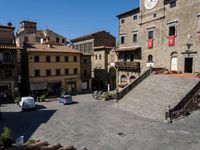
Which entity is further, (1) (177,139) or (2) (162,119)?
(2) (162,119)

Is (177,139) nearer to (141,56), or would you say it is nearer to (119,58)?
(141,56)

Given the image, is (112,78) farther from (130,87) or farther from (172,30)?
(172,30)

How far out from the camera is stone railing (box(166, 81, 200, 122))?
15.3 m

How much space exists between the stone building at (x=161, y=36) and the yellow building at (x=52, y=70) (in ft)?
30.7

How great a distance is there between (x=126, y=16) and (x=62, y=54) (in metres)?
14.3

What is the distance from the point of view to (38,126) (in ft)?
50.5

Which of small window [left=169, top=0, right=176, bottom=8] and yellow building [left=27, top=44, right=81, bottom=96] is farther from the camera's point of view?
yellow building [left=27, top=44, right=81, bottom=96]

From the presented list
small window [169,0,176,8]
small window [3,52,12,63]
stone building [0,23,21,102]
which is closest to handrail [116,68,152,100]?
small window [169,0,176,8]

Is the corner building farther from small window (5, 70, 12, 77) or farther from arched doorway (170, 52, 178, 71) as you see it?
small window (5, 70, 12, 77)

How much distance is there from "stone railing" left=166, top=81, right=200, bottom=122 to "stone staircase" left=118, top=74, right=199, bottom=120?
45 centimetres

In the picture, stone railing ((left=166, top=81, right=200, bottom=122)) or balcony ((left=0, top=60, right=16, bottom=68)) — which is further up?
balcony ((left=0, top=60, right=16, bottom=68))

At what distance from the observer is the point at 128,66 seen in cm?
3244

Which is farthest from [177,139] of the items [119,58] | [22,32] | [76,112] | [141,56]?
[22,32]

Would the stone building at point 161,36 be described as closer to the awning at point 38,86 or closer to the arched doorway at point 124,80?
the arched doorway at point 124,80
